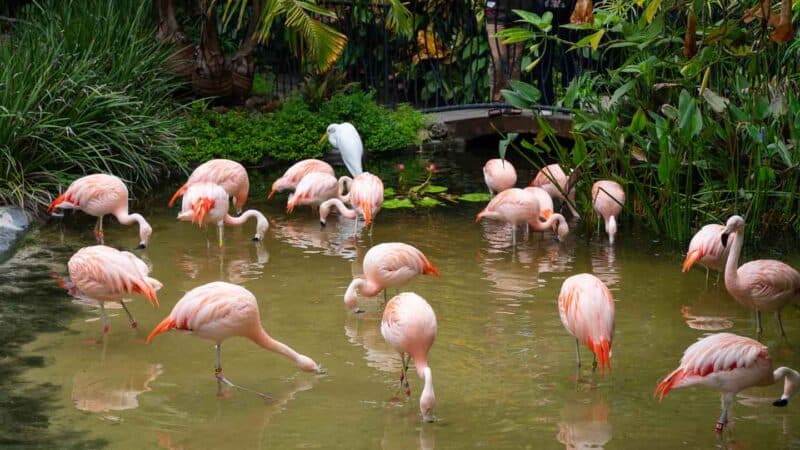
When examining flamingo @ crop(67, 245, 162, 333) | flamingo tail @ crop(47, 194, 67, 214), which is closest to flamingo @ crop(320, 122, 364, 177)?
flamingo tail @ crop(47, 194, 67, 214)

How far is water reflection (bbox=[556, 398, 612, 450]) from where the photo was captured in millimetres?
5105

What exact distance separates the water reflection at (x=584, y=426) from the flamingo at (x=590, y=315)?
0.68 feet

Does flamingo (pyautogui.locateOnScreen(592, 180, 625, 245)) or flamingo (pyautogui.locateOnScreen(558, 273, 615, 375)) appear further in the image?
flamingo (pyautogui.locateOnScreen(592, 180, 625, 245))

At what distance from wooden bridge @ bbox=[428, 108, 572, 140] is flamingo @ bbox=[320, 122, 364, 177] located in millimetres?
2046

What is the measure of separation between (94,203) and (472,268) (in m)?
2.93

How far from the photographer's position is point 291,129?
11984 mm

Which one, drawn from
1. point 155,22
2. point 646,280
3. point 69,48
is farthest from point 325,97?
point 646,280

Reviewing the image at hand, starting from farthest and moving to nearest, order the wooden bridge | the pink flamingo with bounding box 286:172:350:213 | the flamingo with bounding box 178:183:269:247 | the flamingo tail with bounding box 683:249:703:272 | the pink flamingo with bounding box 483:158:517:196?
the wooden bridge → the pink flamingo with bounding box 483:158:517:196 → the pink flamingo with bounding box 286:172:350:213 → the flamingo with bounding box 178:183:269:247 → the flamingo tail with bounding box 683:249:703:272

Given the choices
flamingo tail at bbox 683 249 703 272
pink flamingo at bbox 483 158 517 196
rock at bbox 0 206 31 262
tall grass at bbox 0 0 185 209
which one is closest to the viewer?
flamingo tail at bbox 683 249 703 272

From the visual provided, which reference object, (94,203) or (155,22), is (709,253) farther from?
(155,22)

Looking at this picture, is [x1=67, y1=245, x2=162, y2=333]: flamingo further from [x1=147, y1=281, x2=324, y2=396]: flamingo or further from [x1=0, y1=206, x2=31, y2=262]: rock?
[x1=0, y1=206, x2=31, y2=262]: rock

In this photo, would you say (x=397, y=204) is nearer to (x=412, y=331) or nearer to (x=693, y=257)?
(x=693, y=257)

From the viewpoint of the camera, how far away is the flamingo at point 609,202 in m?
8.61

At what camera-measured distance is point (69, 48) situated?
10.7m
